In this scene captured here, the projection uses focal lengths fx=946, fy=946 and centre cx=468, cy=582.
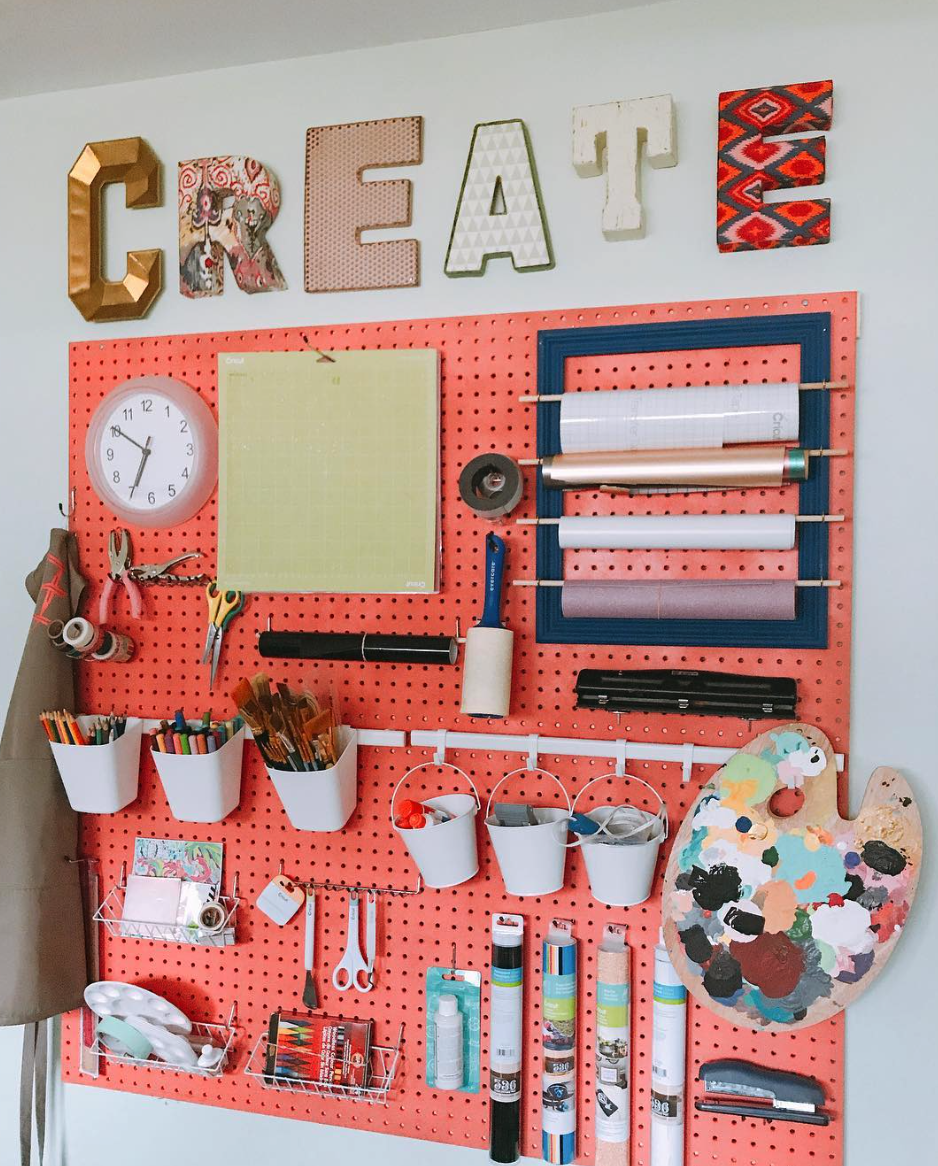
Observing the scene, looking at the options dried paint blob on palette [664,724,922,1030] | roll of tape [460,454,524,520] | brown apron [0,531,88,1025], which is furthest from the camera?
brown apron [0,531,88,1025]

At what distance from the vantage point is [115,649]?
5.24 feet

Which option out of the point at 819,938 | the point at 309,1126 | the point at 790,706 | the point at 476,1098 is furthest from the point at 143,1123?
the point at 790,706

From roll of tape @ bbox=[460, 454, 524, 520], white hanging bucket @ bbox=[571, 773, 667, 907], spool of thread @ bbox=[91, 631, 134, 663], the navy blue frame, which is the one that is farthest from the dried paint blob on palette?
spool of thread @ bbox=[91, 631, 134, 663]

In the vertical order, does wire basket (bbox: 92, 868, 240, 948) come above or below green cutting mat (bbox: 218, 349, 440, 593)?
below

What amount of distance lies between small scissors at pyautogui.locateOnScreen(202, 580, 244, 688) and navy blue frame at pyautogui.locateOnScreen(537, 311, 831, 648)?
0.51m

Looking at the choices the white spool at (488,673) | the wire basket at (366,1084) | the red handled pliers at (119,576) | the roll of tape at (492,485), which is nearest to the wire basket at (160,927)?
the wire basket at (366,1084)

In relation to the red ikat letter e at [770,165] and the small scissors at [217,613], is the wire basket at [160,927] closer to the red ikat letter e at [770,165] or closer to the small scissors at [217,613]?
the small scissors at [217,613]

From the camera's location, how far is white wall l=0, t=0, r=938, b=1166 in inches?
52.4

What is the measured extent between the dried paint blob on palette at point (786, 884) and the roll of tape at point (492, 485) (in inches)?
19.8

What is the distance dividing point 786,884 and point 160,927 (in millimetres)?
1014

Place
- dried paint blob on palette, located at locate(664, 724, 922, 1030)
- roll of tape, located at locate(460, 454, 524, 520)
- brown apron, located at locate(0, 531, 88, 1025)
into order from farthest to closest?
brown apron, located at locate(0, 531, 88, 1025), roll of tape, located at locate(460, 454, 524, 520), dried paint blob on palette, located at locate(664, 724, 922, 1030)

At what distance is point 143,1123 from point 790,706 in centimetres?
132

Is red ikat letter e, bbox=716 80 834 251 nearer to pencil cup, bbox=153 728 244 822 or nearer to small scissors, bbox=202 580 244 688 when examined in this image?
small scissors, bbox=202 580 244 688

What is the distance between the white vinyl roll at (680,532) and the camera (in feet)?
4.38
